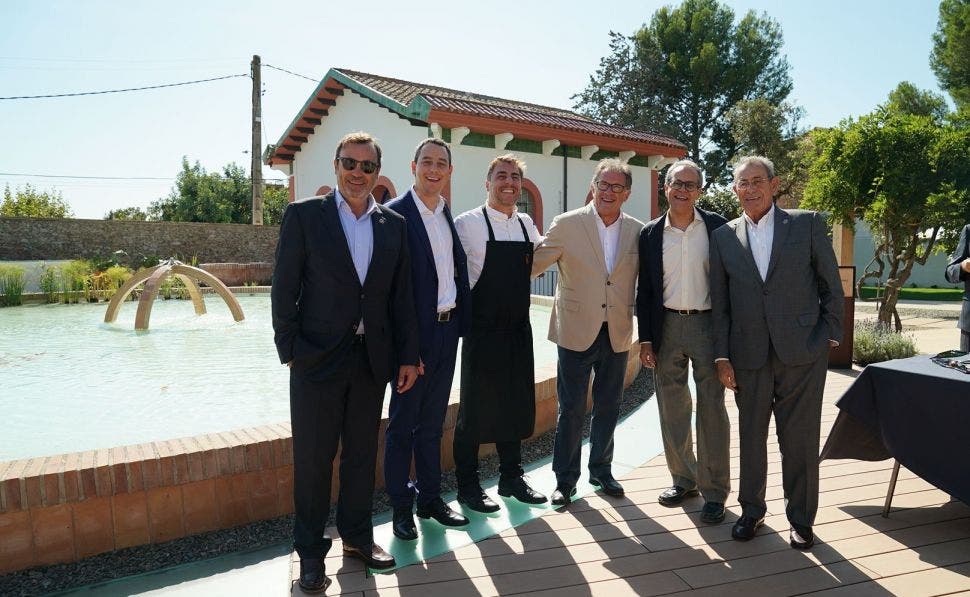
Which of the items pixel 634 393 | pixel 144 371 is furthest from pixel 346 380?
pixel 144 371

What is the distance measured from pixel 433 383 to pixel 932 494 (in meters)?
2.68

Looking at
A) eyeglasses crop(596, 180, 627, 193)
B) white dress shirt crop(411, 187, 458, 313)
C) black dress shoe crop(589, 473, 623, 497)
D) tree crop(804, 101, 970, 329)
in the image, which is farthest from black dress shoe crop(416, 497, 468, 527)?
tree crop(804, 101, 970, 329)

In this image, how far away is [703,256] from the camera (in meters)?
3.24

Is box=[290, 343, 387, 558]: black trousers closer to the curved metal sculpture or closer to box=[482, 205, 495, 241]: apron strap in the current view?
box=[482, 205, 495, 241]: apron strap

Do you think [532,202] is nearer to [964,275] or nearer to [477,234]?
[964,275]

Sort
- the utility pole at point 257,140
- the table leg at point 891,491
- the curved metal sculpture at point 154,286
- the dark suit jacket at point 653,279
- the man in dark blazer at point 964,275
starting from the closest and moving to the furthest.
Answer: the table leg at point 891,491 → the dark suit jacket at point 653,279 → the man in dark blazer at point 964,275 → the curved metal sculpture at point 154,286 → the utility pole at point 257,140

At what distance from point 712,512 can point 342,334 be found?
6.37 feet

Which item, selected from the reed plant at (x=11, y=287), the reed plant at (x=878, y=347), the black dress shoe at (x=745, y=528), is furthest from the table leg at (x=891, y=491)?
the reed plant at (x=11, y=287)

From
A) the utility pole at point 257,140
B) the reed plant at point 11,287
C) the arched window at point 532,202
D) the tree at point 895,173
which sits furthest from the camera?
the utility pole at point 257,140

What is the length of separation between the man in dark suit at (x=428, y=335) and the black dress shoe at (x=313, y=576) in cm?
48

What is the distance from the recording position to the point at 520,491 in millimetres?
3373

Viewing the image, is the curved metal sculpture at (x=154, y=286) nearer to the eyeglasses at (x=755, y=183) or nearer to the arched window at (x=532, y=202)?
A: the arched window at (x=532, y=202)

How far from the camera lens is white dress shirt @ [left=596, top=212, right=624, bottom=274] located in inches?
135

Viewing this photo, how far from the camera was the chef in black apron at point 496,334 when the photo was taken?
3.33 metres
